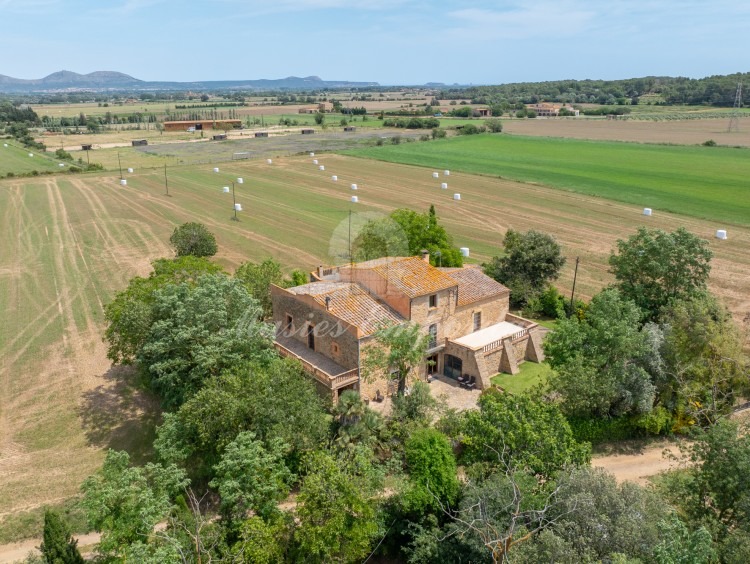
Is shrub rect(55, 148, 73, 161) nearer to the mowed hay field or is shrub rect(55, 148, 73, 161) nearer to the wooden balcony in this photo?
the mowed hay field

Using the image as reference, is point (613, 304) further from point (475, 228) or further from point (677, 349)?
point (475, 228)

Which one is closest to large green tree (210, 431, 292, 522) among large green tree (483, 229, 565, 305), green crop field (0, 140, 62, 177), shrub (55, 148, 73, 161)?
large green tree (483, 229, 565, 305)

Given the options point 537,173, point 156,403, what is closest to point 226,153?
point 537,173

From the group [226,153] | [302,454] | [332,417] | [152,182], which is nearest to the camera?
[302,454]

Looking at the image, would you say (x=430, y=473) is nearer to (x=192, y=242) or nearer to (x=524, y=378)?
(x=524, y=378)

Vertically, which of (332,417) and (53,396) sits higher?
(332,417)

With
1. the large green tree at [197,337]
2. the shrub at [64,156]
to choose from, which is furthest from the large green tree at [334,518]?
the shrub at [64,156]
